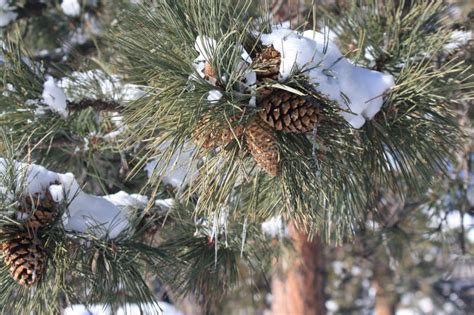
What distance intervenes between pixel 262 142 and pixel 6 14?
185 centimetres

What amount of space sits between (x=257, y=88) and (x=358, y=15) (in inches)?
30.6

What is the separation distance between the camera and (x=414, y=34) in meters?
1.65

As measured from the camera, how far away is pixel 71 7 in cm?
288

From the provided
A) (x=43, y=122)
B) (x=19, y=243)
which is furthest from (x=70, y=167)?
(x=19, y=243)

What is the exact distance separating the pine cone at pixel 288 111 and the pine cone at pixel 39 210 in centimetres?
59

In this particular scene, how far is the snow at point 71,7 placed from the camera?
2871 millimetres

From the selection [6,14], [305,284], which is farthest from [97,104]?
[305,284]

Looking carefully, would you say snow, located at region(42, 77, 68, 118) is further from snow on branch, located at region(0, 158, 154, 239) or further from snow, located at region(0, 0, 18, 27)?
snow, located at region(0, 0, 18, 27)

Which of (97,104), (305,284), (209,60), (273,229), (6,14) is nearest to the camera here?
(209,60)

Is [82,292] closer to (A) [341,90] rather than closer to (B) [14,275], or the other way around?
(B) [14,275]

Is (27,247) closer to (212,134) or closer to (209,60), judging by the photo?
(212,134)

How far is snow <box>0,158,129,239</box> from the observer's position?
1465mm

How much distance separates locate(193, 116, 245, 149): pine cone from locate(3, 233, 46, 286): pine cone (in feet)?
1.57

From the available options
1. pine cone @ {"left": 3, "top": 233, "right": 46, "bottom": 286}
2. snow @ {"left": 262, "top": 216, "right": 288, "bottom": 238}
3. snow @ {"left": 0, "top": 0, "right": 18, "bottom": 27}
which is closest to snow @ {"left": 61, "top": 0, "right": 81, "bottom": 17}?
snow @ {"left": 0, "top": 0, "right": 18, "bottom": 27}
